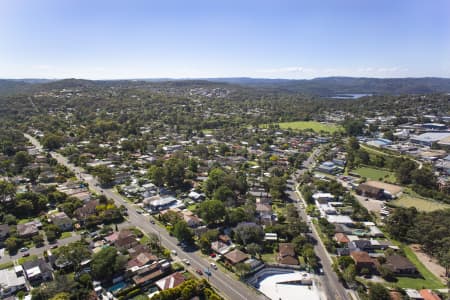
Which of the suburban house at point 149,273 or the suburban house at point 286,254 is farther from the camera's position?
the suburban house at point 286,254

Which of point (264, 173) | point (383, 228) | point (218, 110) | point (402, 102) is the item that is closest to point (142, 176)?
point (264, 173)

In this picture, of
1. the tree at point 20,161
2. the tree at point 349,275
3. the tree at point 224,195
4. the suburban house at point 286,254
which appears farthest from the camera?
the tree at point 20,161

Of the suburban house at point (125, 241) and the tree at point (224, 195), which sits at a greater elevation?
the tree at point (224, 195)

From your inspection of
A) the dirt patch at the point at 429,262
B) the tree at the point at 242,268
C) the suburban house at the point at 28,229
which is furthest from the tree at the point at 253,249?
the suburban house at the point at 28,229

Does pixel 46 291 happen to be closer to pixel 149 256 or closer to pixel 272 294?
pixel 149 256

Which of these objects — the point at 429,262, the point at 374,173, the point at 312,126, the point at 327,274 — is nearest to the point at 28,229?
the point at 327,274

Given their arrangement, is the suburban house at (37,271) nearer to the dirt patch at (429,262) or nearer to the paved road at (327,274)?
the paved road at (327,274)

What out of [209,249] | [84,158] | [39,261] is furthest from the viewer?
[84,158]
